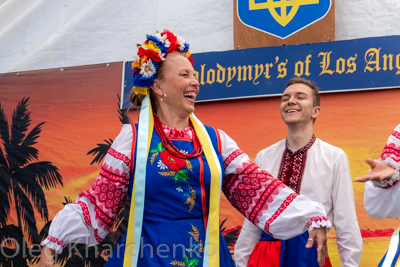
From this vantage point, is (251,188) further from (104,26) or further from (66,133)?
(104,26)

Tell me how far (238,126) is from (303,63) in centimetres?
61

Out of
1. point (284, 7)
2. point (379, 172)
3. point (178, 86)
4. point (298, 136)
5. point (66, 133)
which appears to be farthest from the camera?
point (66, 133)

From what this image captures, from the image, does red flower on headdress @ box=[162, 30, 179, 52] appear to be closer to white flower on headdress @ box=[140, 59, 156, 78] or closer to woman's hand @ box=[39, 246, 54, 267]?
white flower on headdress @ box=[140, 59, 156, 78]

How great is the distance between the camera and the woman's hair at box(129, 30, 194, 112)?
296 centimetres

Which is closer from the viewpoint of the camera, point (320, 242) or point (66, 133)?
point (320, 242)

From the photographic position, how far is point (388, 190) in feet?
7.96

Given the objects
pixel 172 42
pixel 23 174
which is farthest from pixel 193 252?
pixel 23 174

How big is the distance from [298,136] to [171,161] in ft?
3.22

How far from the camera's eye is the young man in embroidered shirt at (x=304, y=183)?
314 cm

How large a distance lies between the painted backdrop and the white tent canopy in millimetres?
126

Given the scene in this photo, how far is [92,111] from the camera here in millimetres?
4531

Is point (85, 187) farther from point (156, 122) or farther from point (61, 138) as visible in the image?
point (156, 122)

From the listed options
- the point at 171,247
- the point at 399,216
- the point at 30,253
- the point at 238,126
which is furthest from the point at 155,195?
the point at 30,253

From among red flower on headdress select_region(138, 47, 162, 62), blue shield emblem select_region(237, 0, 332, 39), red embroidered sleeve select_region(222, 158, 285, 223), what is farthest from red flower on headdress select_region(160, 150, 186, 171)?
blue shield emblem select_region(237, 0, 332, 39)
